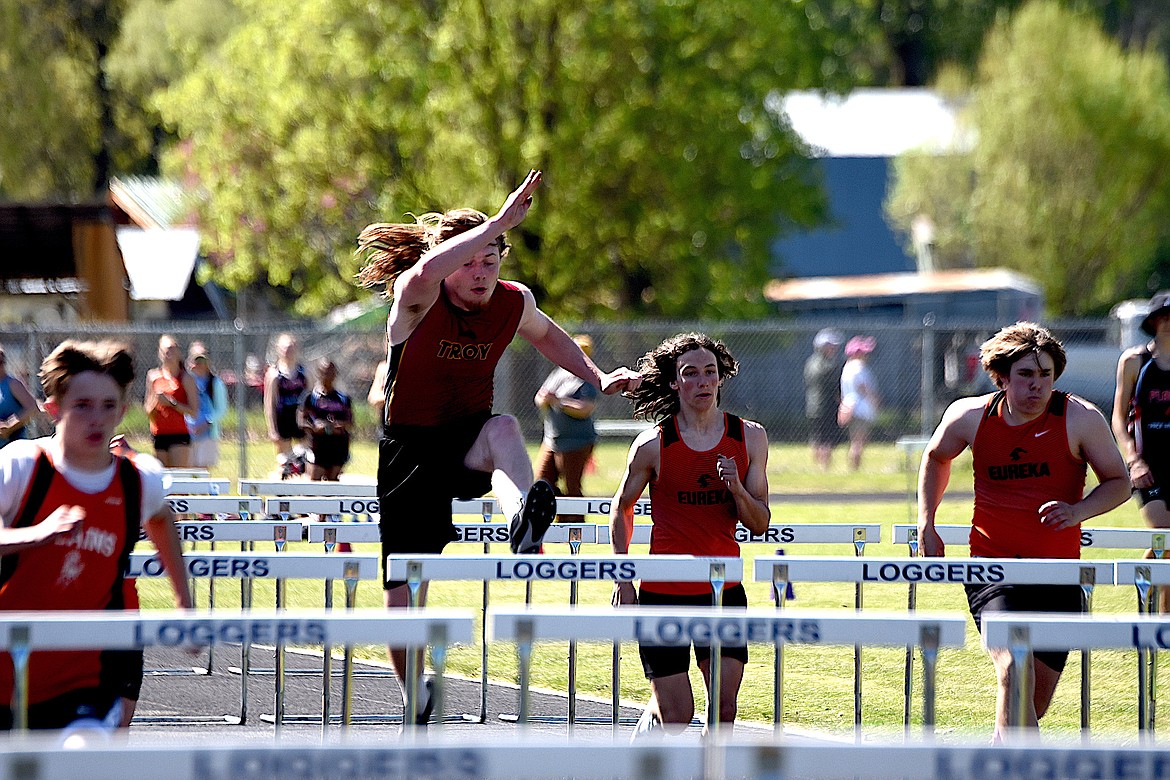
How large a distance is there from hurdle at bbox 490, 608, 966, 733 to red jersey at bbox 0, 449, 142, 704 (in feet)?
4.23

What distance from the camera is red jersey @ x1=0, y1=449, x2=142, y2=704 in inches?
178

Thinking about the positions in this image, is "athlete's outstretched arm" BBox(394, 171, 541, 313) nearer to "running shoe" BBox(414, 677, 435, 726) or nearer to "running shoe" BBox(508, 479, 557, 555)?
"running shoe" BBox(508, 479, 557, 555)

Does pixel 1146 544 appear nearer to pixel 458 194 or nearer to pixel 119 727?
pixel 119 727

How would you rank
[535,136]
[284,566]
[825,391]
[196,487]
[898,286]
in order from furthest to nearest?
[898,286] → [535,136] → [825,391] → [196,487] → [284,566]

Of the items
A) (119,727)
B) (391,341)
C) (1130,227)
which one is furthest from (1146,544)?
(1130,227)

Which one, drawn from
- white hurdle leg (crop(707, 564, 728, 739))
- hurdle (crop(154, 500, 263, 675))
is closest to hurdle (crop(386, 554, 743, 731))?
white hurdle leg (crop(707, 564, 728, 739))

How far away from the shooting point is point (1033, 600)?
5.96 metres

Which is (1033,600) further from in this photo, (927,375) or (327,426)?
(927,375)

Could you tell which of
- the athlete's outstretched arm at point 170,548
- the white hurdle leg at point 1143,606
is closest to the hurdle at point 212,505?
the athlete's outstretched arm at point 170,548

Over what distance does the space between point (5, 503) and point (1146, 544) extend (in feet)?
16.9

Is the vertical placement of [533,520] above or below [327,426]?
below

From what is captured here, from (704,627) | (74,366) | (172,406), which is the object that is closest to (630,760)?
(704,627)

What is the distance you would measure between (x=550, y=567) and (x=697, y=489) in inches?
46.4

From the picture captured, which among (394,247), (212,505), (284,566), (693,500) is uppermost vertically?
(394,247)
